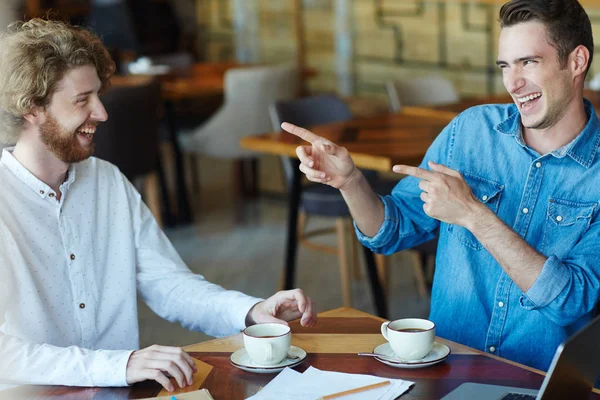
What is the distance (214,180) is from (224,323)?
4820mm

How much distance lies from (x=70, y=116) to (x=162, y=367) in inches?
24.0

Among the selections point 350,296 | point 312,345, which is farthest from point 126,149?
point 312,345

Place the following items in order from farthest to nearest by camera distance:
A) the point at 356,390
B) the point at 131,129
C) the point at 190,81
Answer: the point at 190,81 < the point at 131,129 < the point at 356,390

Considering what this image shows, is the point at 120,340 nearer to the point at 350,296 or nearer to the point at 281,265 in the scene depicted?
the point at 350,296

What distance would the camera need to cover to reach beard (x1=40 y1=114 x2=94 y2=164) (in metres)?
1.77

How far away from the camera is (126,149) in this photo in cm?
440

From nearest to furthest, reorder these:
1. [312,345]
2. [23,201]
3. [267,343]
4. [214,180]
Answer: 1. [267,343]
2. [312,345]
3. [23,201]
4. [214,180]

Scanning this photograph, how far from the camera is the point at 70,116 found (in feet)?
5.86

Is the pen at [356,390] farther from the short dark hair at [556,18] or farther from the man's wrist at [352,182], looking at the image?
the short dark hair at [556,18]

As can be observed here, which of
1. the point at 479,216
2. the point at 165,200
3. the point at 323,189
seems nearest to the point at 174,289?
the point at 479,216

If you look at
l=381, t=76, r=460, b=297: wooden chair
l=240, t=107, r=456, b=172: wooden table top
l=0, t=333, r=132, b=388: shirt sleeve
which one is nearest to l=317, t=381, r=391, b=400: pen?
l=0, t=333, r=132, b=388: shirt sleeve

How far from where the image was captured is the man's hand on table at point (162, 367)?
1441 mm

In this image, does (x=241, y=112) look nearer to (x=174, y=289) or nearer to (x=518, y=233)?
(x=174, y=289)

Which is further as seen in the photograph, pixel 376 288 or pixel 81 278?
pixel 376 288
